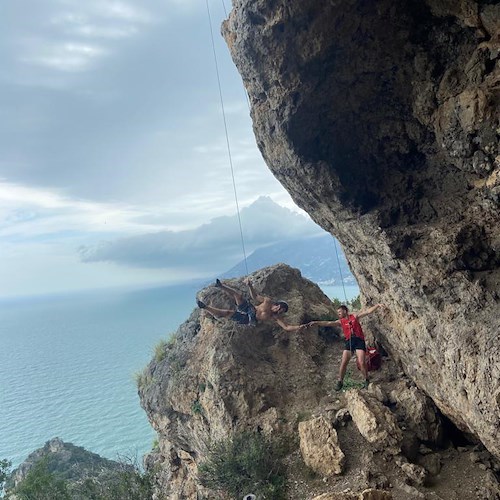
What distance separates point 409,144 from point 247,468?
841cm

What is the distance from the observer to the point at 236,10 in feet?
27.2

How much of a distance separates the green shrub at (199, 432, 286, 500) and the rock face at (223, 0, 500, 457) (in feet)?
13.9

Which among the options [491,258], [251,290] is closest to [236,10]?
[491,258]

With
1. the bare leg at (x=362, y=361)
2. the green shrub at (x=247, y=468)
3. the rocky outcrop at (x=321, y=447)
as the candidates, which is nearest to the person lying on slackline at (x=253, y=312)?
the bare leg at (x=362, y=361)

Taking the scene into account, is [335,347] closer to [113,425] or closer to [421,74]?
[421,74]

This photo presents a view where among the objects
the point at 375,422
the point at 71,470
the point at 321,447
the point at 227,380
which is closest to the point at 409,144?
the point at 375,422

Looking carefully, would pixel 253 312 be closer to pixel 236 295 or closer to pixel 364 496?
pixel 236 295

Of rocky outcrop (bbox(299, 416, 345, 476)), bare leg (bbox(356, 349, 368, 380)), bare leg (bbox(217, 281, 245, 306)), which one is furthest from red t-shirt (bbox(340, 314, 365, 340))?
bare leg (bbox(217, 281, 245, 306))

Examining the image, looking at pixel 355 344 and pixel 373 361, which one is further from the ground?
pixel 355 344

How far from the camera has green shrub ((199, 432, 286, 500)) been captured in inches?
346

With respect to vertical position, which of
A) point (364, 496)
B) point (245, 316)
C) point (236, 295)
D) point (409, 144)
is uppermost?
point (409, 144)

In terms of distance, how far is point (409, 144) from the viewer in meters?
8.48

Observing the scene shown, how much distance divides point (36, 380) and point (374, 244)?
9728 cm

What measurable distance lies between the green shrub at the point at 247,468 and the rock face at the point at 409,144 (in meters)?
4.23
